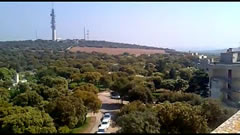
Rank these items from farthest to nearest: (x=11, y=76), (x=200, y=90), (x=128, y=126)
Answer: (x=11, y=76), (x=200, y=90), (x=128, y=126)

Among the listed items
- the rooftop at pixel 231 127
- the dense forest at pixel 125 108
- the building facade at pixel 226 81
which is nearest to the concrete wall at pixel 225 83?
the building facade at pixel 226 81

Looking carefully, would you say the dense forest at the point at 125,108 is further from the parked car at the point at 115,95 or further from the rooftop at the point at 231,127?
the parked car at the point at 115,95

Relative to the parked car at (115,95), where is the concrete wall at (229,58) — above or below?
above

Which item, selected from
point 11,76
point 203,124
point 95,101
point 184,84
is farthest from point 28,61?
point 203,124

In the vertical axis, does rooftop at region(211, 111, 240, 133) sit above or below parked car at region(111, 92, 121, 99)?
above

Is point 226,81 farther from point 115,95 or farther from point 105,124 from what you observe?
point 105,124

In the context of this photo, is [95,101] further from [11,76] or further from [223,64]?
[11,76]

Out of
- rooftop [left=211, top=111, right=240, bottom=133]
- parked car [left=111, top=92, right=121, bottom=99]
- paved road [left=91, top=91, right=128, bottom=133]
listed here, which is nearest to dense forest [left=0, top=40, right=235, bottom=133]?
paved road [left=91, top=91, right=128, bottom=133]

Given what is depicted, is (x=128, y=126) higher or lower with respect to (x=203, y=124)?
higher

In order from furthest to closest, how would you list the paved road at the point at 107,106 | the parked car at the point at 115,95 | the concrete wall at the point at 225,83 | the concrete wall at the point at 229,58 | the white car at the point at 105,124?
the parked car at the point at 115,95
the concrete wall at the point at 229,58
the concrete wall at the point at 225,83
the paved road at the point at 107,106
the white car at the point at 105,124

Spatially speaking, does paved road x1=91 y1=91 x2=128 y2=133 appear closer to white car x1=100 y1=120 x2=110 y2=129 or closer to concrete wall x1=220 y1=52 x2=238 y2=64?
white car x1=100 y1=120 x2=110 y2=129

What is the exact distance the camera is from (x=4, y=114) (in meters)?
15.3

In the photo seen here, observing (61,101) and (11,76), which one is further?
(11,76)

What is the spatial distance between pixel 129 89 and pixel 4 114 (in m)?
9.01
